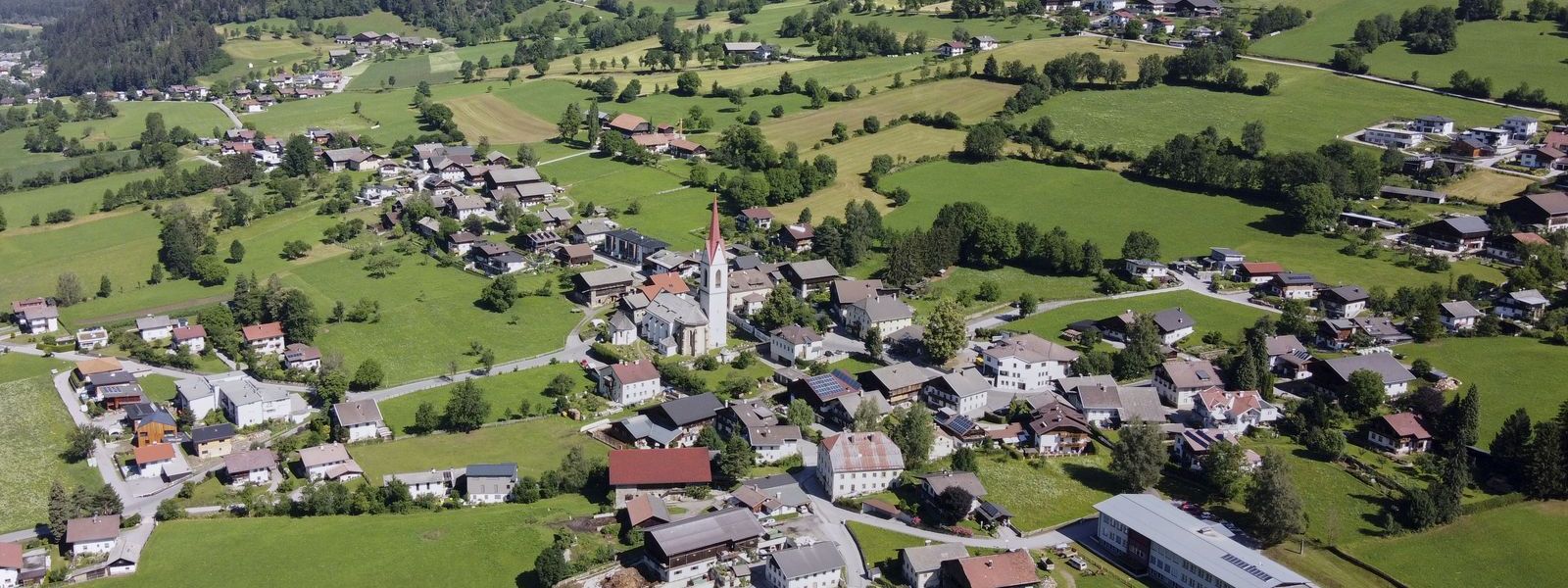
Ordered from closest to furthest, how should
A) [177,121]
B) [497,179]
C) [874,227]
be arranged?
[874,227] → [497,179] → [177,121]

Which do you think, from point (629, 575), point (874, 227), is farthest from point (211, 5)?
point (629, 575)

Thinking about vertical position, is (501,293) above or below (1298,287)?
below

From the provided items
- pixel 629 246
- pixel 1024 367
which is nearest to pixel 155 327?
pixel 629 246

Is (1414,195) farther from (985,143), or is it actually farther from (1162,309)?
(985,143)

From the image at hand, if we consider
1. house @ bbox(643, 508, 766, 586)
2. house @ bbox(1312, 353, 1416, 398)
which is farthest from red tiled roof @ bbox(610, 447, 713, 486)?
house @ bbox(1312, 353, 1416, 398)

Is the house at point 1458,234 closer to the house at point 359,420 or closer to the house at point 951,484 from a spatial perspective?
the house at point 951,484

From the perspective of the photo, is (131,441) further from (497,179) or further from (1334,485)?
(1334,485)
